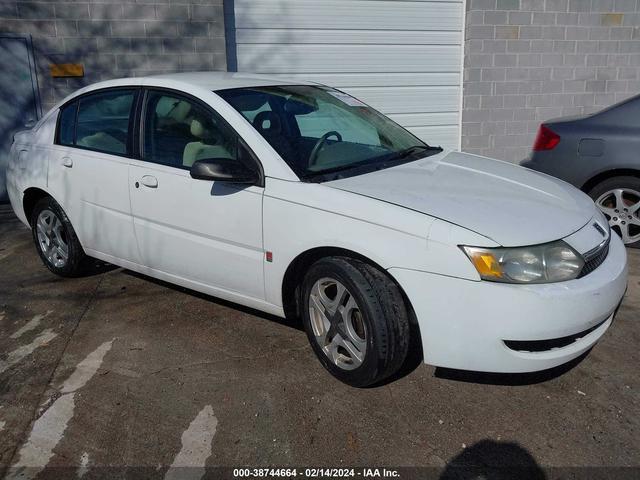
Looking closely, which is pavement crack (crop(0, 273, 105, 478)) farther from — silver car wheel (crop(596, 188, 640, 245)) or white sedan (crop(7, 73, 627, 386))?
silver car wheel (crop(596, 188, 640, 245))

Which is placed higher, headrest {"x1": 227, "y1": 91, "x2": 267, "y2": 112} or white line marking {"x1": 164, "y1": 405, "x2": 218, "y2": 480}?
headrest {"x1": 227, "y1": 91, "x2": 267, "y2": 112}

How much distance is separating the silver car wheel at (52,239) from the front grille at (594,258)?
355 centimetres

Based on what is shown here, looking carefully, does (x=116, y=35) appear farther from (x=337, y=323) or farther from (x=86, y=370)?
(x=337, y=323)

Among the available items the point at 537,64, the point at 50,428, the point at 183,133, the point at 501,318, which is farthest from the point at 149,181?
the point at 537,64

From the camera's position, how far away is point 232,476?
97.1 inches

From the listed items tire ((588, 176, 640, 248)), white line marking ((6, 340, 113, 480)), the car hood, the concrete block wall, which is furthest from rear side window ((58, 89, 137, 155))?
tire ((588, 176, 640, 248))

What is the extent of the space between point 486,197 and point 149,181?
6.48 feet

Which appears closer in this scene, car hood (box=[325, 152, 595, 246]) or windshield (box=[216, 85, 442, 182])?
car hood (box=[325, 152, 595, 246])

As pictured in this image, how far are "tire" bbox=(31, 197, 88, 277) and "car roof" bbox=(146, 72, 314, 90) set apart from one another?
131cm

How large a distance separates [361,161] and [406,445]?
62.8 inches

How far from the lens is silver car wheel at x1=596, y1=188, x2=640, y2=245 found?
5090 mm

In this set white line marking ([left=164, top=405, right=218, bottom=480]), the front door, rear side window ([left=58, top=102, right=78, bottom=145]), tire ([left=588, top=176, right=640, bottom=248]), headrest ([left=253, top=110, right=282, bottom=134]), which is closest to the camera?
white line marking ([left=164, top=405, right=218, bottom=480])

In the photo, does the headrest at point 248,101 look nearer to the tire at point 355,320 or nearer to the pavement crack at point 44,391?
the tire at point 355,320

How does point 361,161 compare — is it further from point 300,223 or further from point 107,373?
point 107,373
